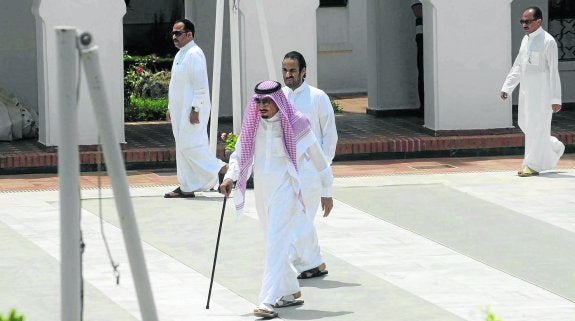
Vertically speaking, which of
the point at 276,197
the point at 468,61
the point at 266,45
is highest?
the point at 266,45

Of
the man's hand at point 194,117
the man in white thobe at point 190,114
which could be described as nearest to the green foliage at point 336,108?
the man in white thobe at point 190,114

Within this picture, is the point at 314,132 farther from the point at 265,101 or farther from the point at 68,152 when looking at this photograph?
the point at 68,152

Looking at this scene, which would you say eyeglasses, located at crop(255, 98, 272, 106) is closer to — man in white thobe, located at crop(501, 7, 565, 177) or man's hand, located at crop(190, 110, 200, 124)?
man's hand, located at crop(190, 110, 200, 124)

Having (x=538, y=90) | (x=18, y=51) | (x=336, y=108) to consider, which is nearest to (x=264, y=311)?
(x=538, y=90)

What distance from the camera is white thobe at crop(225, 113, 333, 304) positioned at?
8.93m

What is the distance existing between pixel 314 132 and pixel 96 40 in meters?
6.18

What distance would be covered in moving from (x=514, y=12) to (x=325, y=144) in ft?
34.4

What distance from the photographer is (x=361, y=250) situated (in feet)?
36.2

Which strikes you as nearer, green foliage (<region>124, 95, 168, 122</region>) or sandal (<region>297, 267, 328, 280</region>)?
sandal (<region>297, 267, 328, 280</region>)

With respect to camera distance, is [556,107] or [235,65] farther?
[556,107]

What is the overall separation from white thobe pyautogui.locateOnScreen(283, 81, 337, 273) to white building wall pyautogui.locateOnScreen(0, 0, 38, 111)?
876 cm

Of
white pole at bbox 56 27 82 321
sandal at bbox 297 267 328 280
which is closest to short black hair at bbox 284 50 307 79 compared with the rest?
sandal at bbox 297 267 328 280

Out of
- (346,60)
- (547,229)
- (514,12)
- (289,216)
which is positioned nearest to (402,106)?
(514,12)

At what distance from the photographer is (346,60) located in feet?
78.7
